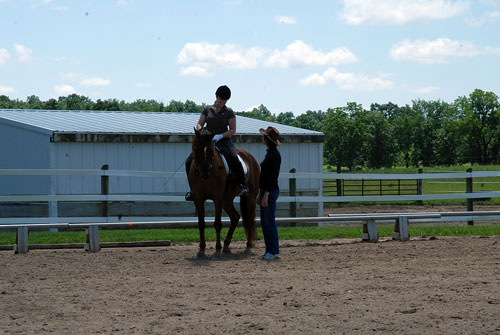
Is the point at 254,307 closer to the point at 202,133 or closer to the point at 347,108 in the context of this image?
the point at 202,133

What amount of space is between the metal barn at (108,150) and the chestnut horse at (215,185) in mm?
6627

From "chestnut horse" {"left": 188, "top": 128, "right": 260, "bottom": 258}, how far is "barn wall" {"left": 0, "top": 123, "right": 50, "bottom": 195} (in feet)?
27.4

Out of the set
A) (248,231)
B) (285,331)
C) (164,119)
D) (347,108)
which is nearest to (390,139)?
(347,108)

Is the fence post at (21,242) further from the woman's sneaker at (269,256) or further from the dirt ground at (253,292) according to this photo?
the woman's sneaker at (269,256)

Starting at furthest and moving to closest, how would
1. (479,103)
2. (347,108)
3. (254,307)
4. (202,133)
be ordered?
1. (347,108)
2. (479,103)
3. (202,133)
4. (254,307)

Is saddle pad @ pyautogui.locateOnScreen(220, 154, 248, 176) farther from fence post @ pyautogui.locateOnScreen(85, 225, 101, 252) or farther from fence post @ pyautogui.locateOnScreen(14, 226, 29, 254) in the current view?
fence post @ pyautogui.locateOnScreen(14, 226, 29, 254)

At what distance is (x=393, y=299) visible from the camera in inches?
255

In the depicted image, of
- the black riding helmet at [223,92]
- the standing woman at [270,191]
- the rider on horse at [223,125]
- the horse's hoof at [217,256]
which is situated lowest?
the horse's hoof at [217,256]

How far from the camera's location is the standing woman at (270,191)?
984cm

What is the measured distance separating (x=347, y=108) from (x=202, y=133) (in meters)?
86.7

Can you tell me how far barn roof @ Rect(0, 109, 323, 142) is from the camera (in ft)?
59.2

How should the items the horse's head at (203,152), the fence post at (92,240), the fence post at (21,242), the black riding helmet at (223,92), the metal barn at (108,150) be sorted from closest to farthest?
the horse's head at (203,152)
the black riding helmet at (223,92)
the fence post at (21,242)
the fence post at (92,240)
the metal barn at (108,150)

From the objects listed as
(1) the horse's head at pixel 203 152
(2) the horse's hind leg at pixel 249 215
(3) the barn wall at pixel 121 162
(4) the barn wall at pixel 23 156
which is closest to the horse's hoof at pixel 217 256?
(2) the horse's hind leg at pixel 249 215

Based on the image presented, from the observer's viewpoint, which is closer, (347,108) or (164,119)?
(164,119)
